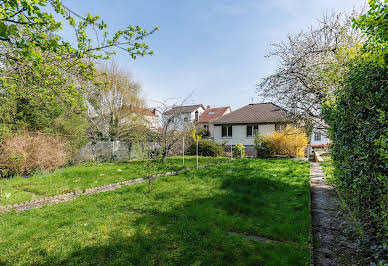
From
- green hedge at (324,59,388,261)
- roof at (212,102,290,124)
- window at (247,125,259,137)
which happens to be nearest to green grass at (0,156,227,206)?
green hedge at (324,59,388,261)

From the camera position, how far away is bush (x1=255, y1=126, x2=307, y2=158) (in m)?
15.7

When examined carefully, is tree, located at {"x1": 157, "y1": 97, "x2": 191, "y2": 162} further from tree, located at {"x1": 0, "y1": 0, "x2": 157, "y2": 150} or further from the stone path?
the stone path

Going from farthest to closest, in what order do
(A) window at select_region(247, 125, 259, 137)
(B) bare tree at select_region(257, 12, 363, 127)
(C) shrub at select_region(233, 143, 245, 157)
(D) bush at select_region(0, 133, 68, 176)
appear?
(A) window at select_region(247, 125, 259, 137) < (C) shrub at select_region(233, 143, 245, 157) < (D) bush at select_region(0, 133, 68, 176) < (B) bare tree at select_region(257, 12, 363, 127)

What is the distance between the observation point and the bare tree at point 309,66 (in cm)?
645

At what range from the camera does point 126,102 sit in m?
19.1

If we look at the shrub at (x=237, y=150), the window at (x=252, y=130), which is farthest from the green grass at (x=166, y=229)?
the window at (x=252, y=130)

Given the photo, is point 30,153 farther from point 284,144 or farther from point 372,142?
point 284,144

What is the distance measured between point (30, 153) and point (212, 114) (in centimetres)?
3007

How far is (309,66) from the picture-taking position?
691 cm

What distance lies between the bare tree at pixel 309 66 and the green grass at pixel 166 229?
3.24 m

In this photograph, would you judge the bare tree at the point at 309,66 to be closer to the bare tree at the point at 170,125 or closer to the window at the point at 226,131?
the bare tree at the point at 170,125

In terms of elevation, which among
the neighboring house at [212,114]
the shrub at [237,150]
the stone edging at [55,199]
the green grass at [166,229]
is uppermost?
the neighboring house at [212,114]

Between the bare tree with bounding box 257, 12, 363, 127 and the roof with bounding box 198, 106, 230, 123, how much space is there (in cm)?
→ 2704

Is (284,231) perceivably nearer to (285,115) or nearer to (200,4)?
(285,115)
